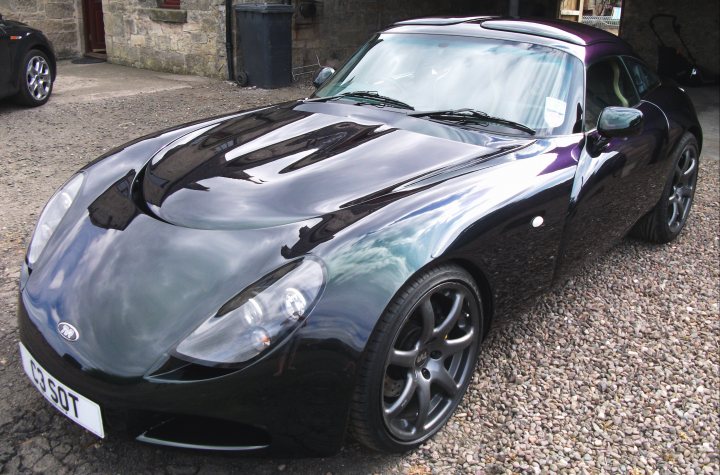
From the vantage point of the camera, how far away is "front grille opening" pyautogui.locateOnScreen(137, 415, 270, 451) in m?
1.97

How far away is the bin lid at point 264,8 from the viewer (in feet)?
29.5

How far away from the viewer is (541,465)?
2383 millimetres

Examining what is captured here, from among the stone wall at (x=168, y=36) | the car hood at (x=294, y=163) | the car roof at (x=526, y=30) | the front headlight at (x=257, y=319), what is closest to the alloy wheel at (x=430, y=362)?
the front headlight at (x=257, y=319)

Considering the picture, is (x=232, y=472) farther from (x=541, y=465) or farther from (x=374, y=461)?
(x=541, y=465)

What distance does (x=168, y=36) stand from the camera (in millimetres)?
10523

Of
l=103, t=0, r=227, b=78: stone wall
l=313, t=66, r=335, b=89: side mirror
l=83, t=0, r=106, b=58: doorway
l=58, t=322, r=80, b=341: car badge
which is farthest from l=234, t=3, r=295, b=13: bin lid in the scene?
l=58, t=322, r=80, b=341: car badge

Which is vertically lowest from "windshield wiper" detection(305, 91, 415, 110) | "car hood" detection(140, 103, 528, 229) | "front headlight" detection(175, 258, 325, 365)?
"front headlight" detection(175, 258, 325, 365)

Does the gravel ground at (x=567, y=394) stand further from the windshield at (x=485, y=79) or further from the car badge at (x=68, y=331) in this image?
the windshield at (x=485, y=79)

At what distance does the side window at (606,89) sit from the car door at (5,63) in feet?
20.2

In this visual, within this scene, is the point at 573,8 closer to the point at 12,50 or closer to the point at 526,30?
Answer: the point at 12,50

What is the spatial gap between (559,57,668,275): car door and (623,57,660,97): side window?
0.09 metres

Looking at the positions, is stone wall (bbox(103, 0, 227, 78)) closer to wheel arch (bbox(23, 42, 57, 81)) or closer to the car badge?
wheel arch (bbox(23, 42, 57, 81))

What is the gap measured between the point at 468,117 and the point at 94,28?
11159 millimetres

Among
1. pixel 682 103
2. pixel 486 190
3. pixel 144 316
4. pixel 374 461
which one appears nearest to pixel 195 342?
pixel 144 316
